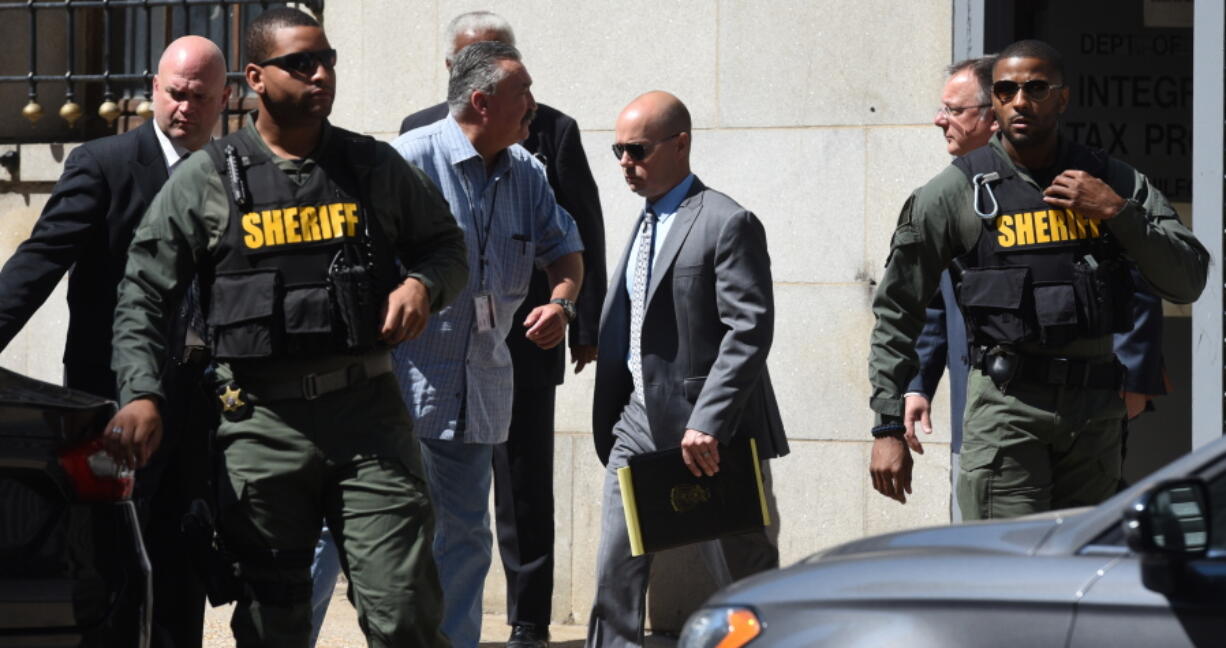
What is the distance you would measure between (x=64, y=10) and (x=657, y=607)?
4.06 m

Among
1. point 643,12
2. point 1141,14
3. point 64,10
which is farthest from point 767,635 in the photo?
point 64,10

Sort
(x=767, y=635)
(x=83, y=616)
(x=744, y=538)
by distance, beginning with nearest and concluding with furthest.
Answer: (x=767, y=635)
(x=83, y=616)
(x=744, y=538)

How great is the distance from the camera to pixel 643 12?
760 centimetres

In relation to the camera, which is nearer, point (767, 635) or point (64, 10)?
point (767, 635)

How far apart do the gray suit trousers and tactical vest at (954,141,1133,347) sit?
1020 mm

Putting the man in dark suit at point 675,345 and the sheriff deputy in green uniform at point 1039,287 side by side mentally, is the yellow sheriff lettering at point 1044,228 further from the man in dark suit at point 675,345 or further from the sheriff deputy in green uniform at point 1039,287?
the man in dark suit at point 675,345

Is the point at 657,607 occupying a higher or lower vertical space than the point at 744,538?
lower

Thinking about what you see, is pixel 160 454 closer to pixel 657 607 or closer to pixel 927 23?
pixel 657 607

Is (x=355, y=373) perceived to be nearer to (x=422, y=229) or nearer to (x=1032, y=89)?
(x=422, y=229)

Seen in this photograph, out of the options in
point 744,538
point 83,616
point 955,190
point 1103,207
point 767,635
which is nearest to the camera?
point 767,635

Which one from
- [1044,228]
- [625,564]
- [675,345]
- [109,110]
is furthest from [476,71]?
[109,110]

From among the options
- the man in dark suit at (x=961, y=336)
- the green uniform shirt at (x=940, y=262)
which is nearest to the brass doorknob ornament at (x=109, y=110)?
the man in dark suit at (x=961, y=336)

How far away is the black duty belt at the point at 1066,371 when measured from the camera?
505cm

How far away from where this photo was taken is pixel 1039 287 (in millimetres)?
5055
